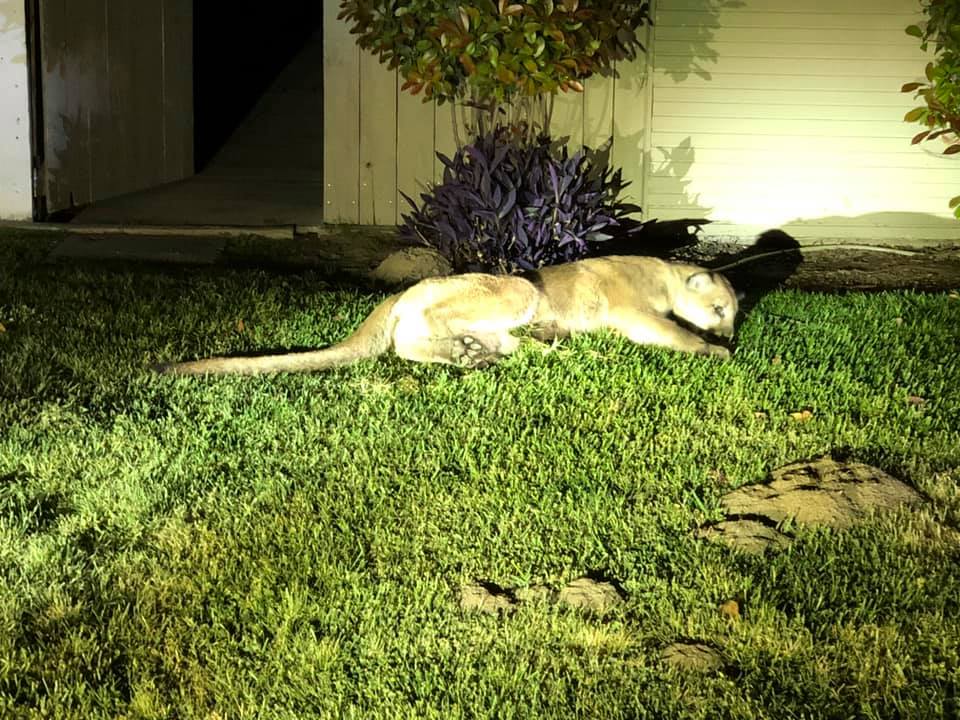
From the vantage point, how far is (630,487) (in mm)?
4961

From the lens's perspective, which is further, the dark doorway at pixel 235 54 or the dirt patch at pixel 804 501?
the dark doorway at pixel 235 54

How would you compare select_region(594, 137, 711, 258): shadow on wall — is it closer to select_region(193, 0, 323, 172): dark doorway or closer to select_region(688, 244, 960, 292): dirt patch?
select_region(688, 244, 960, 292): dirt patch

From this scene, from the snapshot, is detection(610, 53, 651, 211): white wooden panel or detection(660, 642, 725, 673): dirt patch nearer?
detection(660, 642, 725, 673): dirt patch

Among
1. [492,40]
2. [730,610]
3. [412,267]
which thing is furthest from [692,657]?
[492,40]

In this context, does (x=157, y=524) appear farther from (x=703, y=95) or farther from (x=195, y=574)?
(x=703, y=95)

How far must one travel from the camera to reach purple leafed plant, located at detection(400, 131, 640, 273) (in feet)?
26.5

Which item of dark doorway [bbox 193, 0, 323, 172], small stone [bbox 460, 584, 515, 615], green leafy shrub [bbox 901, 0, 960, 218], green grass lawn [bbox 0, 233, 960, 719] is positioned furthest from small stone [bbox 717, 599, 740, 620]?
dark doorway [bbox 193, 0, 323, 172]

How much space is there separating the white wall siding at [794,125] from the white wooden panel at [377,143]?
213cm

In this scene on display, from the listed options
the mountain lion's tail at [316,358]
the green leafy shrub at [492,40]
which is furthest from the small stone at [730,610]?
the green leafy shrub at [492,40]

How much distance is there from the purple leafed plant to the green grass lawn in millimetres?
1550

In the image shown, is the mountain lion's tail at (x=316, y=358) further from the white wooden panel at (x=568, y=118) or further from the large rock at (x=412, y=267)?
the white wooden panel at (x=568, y=118)

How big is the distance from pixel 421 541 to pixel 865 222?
266 inches

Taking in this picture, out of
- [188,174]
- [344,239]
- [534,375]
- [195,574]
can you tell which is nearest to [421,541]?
[195,574]

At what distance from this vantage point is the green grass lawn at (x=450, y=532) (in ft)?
12.2
